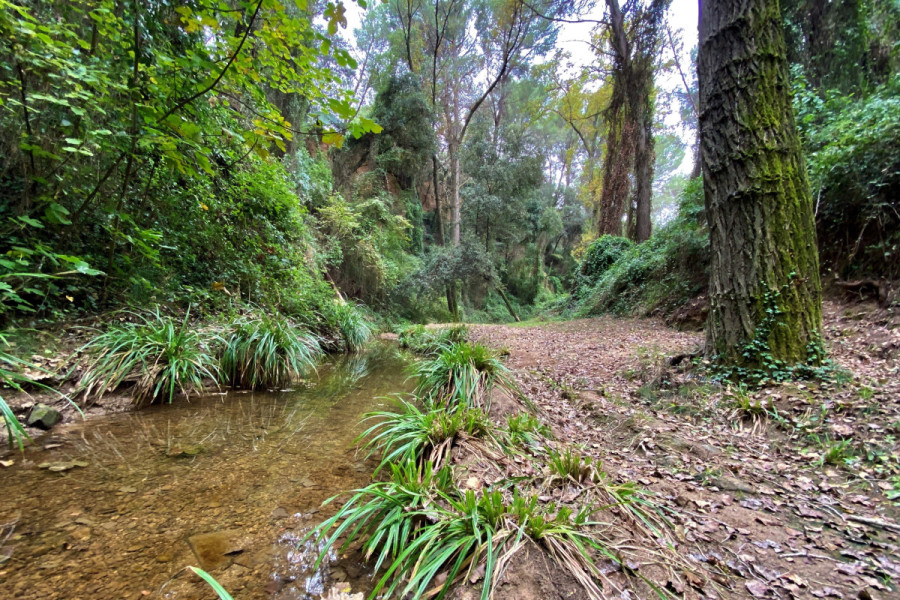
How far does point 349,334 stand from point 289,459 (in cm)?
463

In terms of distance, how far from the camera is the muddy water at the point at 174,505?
4.36ft

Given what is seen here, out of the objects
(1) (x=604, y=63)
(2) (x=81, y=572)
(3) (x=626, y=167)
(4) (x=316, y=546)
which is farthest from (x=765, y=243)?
(1) (x=604, y=63)

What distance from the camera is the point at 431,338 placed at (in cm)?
677

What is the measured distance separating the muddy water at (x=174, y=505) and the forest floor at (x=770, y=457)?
3.60 ft

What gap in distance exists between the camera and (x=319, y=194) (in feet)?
35.6

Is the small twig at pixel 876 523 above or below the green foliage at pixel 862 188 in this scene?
below

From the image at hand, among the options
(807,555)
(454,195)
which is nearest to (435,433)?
(807,555)

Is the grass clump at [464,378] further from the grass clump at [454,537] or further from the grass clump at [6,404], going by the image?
the grass clump at [6,404]

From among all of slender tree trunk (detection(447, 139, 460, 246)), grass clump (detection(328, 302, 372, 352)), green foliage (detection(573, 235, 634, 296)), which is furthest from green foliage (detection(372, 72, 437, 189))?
grass clump (detection(328, 302, 372, 352))

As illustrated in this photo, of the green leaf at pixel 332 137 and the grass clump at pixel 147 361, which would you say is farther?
the grass clump at pixel 147 361

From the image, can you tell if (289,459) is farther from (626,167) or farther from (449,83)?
(449,83)

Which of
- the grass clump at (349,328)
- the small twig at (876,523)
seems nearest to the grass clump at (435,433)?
the small twig at (876,523)

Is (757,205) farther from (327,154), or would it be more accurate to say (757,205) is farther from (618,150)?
(327,154)

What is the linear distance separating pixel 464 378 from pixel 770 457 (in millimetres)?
2164
